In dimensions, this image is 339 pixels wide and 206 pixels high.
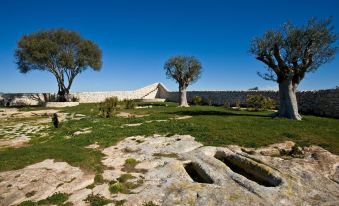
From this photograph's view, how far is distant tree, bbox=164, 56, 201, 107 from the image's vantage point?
1468 inches

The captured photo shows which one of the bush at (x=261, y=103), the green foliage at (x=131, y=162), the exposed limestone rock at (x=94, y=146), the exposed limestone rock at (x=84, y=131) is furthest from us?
the bush at (x=261, y=103)

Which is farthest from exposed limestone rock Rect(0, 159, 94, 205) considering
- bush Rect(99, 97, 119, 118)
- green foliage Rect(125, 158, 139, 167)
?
bush Rect(99, 97, 119, 118)

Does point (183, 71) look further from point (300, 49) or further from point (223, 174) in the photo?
point (223, 174)

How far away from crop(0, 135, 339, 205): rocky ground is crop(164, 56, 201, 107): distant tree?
24857 millimetres

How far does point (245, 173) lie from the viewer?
1042cm

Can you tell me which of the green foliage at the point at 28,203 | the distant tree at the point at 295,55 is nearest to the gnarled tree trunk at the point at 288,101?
the distant tree at the point at 295,55

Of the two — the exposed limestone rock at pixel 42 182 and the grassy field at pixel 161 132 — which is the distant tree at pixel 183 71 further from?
the exposed limestone rock at pixel 42 182

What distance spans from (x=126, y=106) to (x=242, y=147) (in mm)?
23880

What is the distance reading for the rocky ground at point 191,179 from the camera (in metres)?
7.77

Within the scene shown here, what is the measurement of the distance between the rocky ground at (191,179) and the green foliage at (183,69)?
25402mm

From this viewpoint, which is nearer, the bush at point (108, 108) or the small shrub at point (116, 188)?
the small shrub at point (116, 188)

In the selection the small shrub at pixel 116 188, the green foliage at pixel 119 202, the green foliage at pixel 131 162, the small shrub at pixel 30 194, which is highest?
the green foliage at pixel 131 162

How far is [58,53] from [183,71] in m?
19.3

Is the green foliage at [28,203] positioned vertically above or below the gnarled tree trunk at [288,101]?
below
